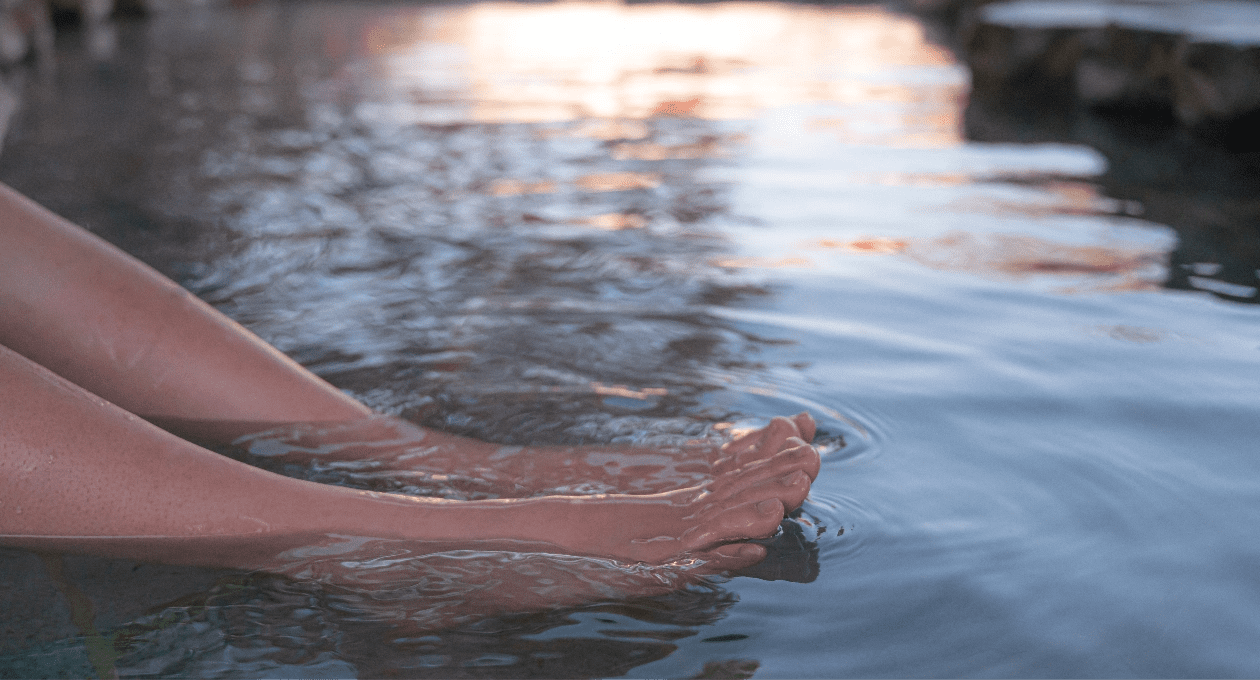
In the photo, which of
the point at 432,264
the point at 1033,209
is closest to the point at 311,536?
the point at 432,264

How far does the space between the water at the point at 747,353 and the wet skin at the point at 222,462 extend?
56 millimetres

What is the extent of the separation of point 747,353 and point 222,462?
1.06 meters

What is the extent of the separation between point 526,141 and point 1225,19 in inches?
125

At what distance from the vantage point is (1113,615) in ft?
3.61

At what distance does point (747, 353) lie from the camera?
76.7 inches

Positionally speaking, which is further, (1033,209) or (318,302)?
(1033,209)

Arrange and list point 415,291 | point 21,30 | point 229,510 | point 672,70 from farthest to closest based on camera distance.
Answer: point 672,70
point 21,30
point 415,291
point 229,510

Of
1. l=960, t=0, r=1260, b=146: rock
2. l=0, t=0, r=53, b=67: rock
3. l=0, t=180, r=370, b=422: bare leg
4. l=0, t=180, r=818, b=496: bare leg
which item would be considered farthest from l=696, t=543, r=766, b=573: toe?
l=0, t=0, r=53, b=67: rock

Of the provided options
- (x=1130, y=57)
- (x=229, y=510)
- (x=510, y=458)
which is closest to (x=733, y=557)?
(x=510, y=458)

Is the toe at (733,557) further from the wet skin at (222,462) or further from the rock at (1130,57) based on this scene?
the rock at (1130,57)

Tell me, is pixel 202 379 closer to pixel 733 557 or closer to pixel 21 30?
pixel 733 557

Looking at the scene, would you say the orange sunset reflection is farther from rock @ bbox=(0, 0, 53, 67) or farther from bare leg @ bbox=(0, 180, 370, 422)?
bare leg @ bbox=(0, 180, 370, 422)

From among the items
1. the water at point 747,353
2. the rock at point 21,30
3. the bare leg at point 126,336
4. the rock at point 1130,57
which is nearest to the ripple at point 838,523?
the water at point 747,353

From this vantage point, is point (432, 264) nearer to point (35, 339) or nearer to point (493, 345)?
point (493, 345)
